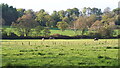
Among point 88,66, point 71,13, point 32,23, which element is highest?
point 71,13

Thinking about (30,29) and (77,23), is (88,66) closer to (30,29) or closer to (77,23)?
(30,29)

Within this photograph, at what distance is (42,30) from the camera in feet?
290

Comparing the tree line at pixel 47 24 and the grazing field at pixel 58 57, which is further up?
the tree line at pixel 47 24

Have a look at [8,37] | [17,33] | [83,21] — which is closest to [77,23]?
[83,21]

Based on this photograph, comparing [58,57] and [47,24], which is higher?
[47,24]

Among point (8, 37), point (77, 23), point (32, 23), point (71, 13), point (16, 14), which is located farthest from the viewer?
point (71, 13)

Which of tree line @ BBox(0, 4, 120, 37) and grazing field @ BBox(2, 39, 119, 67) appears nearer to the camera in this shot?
grazing field @ BBox(2, 39, 119, 67)

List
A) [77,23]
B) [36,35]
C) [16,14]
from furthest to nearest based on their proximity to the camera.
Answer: [16,14] < [77,23] < [36,35]

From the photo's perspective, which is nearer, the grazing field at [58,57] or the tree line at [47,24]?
the grazing field at [58,57]

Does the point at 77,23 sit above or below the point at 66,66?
above

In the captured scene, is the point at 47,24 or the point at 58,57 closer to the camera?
the point at 58,57

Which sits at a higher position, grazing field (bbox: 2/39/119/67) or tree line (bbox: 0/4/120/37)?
tree line (bbox: 0/4/120/37)

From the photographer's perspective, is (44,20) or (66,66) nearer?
(66,66)

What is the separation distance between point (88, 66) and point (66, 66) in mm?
1307
